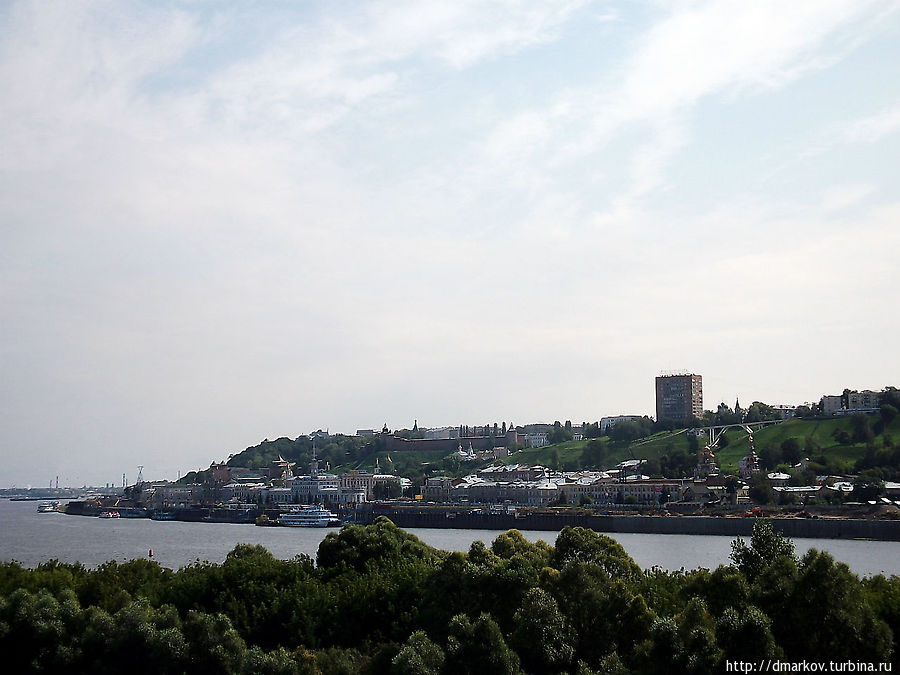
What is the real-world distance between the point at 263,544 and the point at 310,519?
33097 mm

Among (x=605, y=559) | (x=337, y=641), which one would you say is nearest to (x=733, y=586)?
(x=605, y=559)

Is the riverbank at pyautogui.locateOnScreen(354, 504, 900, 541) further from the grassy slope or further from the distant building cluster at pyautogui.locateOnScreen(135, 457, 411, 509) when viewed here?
the grassy slope

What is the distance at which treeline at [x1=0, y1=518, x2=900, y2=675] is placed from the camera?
16109 millimetres

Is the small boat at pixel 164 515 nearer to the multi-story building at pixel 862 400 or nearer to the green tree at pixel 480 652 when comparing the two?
the multi-story building at pixel 862 400

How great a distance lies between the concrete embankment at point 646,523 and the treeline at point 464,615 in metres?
39.2

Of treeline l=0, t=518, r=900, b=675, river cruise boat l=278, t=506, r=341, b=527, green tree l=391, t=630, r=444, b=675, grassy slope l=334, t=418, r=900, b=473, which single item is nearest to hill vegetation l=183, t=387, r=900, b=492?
grassy slope l=334, t=418, r=900, b=473

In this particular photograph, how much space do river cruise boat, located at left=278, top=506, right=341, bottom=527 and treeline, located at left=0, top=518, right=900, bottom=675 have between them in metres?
77.2

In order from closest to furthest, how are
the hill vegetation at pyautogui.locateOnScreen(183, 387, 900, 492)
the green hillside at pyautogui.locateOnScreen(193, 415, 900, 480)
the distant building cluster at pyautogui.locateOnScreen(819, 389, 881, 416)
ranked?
1. the green hillside at pyautogui.locateOnScreen(193, 415, 900, 480)
2. the hill vegetation at pyautogui.locateOnScreen(183, 387, 900, 492)
3. the distant building cluster at pyautogui.locateOnScreen(819, 389, 881, 416)

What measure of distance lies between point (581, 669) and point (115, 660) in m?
9.47

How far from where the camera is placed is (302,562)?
29062 mm

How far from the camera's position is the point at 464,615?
58.1 feet

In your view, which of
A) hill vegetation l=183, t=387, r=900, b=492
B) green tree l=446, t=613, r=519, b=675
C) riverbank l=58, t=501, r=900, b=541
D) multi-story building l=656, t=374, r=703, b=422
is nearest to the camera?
green tree l=446, t=613, r=519, b=675

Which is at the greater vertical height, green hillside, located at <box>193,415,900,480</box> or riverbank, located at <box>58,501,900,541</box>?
green hillside, located at <box>193,415,900,480</box>

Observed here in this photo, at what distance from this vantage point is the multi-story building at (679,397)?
508 ft
